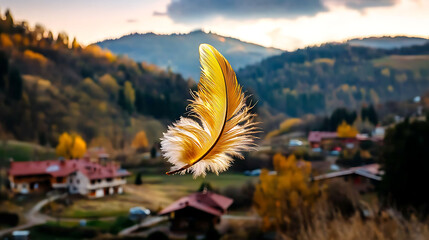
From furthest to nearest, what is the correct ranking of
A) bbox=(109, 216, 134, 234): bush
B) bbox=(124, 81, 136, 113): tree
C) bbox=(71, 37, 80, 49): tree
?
bbox=(71, 37, 80, 49): tree
bbox=(124, 81, 136, 113): tree
bbox=(109, 216, 134, 234): bush

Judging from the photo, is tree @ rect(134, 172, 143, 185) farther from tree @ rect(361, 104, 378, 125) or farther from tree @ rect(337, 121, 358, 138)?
tree @ rect(361, 104, 378, 125)

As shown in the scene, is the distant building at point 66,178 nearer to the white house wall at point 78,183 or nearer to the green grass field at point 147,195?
the white house wall at point 78,183

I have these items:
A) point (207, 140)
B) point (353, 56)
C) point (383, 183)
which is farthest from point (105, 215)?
point (353, 56)

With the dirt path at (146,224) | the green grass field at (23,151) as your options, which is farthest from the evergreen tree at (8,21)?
the dirt path at (146,224)

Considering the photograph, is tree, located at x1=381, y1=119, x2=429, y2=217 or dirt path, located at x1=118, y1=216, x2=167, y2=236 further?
dirt path, located at x1=118, y1=216, x2=167, y2=236

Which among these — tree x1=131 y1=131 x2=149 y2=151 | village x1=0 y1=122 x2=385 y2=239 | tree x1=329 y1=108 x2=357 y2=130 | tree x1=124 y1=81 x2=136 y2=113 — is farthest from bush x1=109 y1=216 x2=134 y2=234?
tree x1=329 y1=108 x2=357 y2=130

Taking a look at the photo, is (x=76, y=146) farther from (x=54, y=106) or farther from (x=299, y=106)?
(x=299, y=106)

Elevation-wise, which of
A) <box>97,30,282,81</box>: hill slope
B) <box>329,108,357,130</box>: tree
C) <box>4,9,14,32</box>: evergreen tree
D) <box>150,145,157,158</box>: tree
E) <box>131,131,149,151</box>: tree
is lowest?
<box>150,145,157,158</box>: tree

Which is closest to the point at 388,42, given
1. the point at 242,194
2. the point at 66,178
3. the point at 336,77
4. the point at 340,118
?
the point at 336,77
